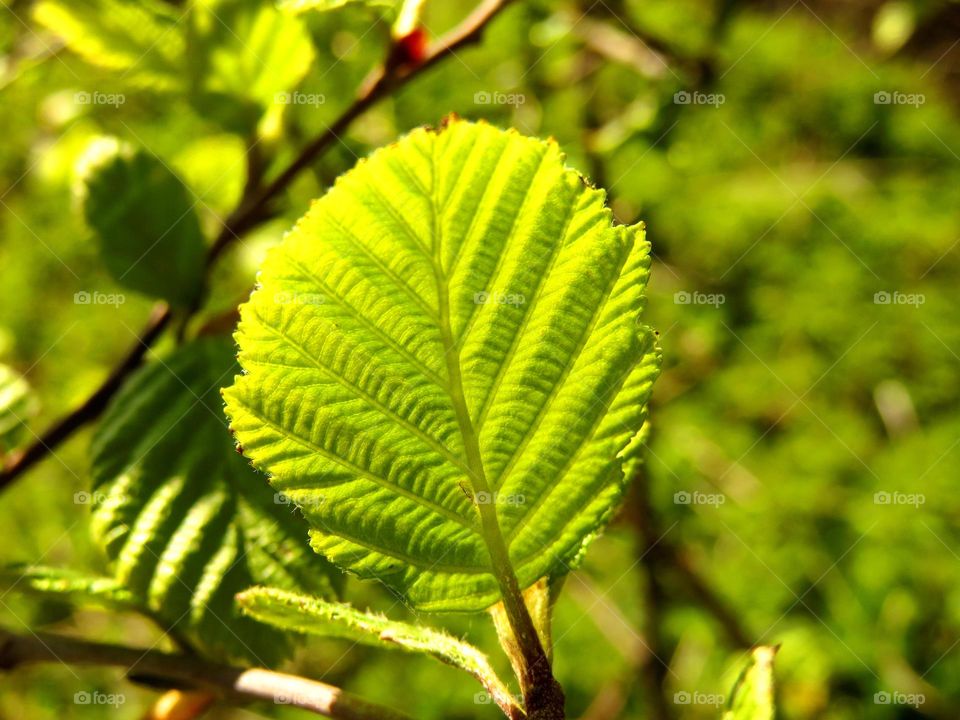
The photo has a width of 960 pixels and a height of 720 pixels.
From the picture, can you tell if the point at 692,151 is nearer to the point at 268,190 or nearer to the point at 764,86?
the point at 764,86

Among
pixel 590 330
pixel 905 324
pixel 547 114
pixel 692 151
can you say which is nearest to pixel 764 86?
pixel 692 151

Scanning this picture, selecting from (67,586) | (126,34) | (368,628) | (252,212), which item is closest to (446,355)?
(368,628)

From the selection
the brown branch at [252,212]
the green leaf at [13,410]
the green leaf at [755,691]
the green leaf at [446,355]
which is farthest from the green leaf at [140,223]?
the green leaf at [755,691]

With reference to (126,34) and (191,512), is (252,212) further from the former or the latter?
(191,512)

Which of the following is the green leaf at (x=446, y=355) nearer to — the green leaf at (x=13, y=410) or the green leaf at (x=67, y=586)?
the green leaf at (x=67, y=586)

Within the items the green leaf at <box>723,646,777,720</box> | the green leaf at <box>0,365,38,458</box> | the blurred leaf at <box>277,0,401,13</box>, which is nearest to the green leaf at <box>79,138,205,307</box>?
the green leaf at <box>0,365,38,458</box>

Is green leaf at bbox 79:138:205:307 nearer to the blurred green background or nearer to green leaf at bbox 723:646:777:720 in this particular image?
the blurred green background
